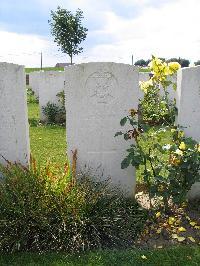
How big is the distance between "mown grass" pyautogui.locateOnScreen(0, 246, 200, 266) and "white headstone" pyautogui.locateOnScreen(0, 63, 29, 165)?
1409mm

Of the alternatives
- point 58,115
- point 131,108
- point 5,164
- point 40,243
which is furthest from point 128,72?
point 58,115

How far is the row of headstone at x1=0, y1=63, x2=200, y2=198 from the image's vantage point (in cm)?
479

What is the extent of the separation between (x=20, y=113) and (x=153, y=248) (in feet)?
7.16

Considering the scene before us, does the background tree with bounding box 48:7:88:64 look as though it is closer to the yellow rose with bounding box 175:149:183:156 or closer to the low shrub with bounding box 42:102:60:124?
the low shrub with bounding box 42:102:60:124

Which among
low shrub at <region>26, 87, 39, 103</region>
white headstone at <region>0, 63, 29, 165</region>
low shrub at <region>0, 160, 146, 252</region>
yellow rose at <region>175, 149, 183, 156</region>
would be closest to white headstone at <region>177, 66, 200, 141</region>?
yellow rose at <region>175, 149, 183, 156</region>

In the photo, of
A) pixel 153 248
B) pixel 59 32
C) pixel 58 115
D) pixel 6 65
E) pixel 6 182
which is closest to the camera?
pixel 153 248

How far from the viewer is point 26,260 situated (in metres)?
3.82

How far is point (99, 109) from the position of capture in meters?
4.86

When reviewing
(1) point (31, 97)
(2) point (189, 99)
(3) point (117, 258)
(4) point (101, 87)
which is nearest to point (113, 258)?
(3) point (117, 258)

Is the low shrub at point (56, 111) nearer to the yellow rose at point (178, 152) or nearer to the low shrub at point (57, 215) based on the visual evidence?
the low shrub at point (57, 215)

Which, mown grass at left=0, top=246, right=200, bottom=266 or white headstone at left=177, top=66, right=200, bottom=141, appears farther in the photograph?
white headstone at left=177, top=66, right=200, bottom=141

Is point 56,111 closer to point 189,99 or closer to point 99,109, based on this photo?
point 99,109

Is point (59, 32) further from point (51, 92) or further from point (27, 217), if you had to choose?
point (27, 217)

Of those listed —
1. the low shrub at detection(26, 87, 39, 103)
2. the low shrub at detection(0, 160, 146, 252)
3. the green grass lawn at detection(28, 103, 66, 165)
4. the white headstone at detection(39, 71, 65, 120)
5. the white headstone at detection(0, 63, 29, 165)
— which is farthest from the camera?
the low shrub at detection(26, 87, 39, 103)
